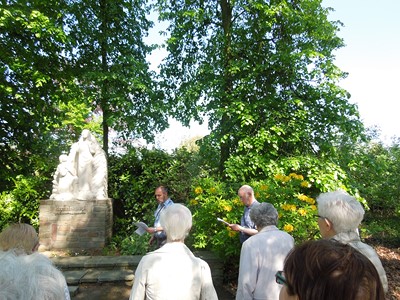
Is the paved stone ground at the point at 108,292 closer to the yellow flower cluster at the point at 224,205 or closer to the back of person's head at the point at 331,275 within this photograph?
the yellow flower cluster at the point at 224,205

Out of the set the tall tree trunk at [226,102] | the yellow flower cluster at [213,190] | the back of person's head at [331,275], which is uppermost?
the tall tree trunk at [226,102]

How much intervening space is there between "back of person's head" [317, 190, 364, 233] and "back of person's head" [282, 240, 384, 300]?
1.43 metres

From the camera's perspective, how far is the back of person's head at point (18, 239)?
211 centimetres

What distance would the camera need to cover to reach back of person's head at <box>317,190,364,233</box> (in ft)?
7.64

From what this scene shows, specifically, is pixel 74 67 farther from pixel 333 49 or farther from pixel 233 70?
pixel 333 49

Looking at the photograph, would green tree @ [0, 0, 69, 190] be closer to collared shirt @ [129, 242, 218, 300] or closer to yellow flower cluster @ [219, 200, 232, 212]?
yellow flower cluster @ [219, 200, 232, 212]

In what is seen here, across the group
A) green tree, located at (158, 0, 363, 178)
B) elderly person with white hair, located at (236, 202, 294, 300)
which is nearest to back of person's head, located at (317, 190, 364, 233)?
elderly person with white hair, located at (236, 202, 294, 300)

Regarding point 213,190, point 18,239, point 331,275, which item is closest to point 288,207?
point 213,190

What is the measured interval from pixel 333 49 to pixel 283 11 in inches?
73.3

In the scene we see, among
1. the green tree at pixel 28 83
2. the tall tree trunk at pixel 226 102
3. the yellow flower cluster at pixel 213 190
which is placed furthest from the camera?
the green tree at pixel 28 83

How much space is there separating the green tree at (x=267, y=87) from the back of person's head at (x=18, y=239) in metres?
5.73

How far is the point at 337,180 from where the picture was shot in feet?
24.6

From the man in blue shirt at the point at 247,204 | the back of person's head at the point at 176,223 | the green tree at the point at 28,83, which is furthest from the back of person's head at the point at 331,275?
the green tree at the point at 28,83

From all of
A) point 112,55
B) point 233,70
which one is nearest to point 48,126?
point 112,55
